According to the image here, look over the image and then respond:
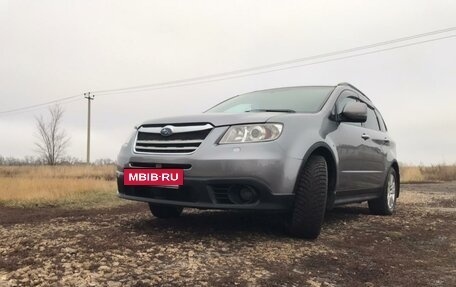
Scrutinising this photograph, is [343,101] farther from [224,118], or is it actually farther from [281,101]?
[224,118]

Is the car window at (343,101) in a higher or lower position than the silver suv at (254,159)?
higher

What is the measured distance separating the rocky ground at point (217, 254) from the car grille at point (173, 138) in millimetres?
751

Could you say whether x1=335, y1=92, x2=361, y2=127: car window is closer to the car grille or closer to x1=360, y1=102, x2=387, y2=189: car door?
x1=360, y1=102, x2=387, y2=189: car door

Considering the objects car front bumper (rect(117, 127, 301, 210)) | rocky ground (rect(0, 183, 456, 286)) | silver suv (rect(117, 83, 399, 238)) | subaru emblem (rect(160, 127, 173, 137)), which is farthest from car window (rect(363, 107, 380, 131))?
subaru emblem (rect(160, 127, 173, 137))

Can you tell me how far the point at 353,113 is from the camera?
471 centimetres

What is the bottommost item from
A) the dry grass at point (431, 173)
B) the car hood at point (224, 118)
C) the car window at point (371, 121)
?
the dry grass at point (431, 173)

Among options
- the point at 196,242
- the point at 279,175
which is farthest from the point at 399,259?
the point at 196,242

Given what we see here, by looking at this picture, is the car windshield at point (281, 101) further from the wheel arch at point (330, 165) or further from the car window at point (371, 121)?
the car window at point (371, 121)

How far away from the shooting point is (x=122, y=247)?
3.54 m

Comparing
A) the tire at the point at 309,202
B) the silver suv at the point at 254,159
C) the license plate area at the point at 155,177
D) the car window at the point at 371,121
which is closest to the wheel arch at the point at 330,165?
the silver suv at the point at 254,159

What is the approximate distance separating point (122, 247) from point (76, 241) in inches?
19.4

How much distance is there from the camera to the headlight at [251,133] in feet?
12.5

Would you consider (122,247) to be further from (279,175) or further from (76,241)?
(279,175)

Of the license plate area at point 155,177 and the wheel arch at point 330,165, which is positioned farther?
the wheel arch at point 330,165
